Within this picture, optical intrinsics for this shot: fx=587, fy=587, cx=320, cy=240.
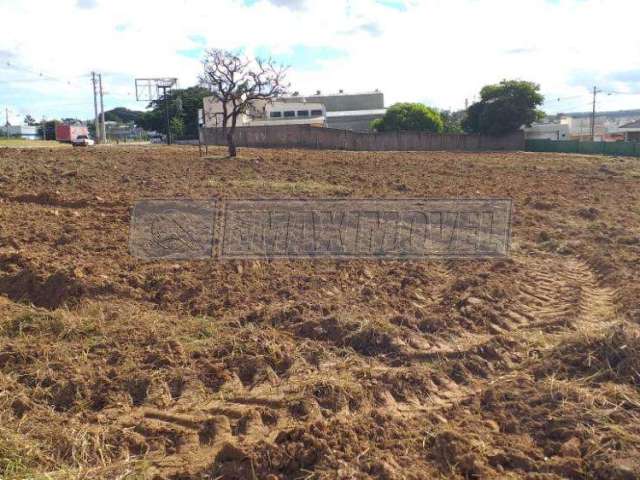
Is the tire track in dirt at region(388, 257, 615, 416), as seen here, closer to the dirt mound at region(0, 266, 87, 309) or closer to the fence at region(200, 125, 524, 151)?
the dirt mound at region(0, 266, 87, 309)

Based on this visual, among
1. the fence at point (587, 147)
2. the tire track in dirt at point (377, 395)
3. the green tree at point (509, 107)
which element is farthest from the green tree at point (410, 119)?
the tire track in dirt at point (377, 395)

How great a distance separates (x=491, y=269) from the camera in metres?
8.07

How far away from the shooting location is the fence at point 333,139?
41.0m

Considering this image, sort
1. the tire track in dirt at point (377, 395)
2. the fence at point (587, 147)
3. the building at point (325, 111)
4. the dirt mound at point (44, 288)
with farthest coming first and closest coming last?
1. the building at point (325, 111)
2. the fence at point (587, 147)
3. the dirt mound at point (44, 288)
4. the tire track in dirt at point (377, 395)

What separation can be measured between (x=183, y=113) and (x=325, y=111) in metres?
20.0

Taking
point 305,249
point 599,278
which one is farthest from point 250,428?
point 599,278

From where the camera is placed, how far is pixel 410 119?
173 ft

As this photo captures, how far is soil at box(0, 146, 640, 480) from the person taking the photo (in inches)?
133

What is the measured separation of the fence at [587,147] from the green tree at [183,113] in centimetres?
3258

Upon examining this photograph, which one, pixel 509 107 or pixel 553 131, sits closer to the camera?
pixel 509 107

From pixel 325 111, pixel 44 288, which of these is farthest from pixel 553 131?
pixel 44 288

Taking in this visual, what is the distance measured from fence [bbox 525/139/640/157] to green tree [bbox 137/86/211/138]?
107 ft

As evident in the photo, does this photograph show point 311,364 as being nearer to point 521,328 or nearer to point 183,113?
point 521,328

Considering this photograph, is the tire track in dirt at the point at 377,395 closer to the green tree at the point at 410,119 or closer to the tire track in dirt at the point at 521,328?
the tire track in dirt at the point at 521,328
